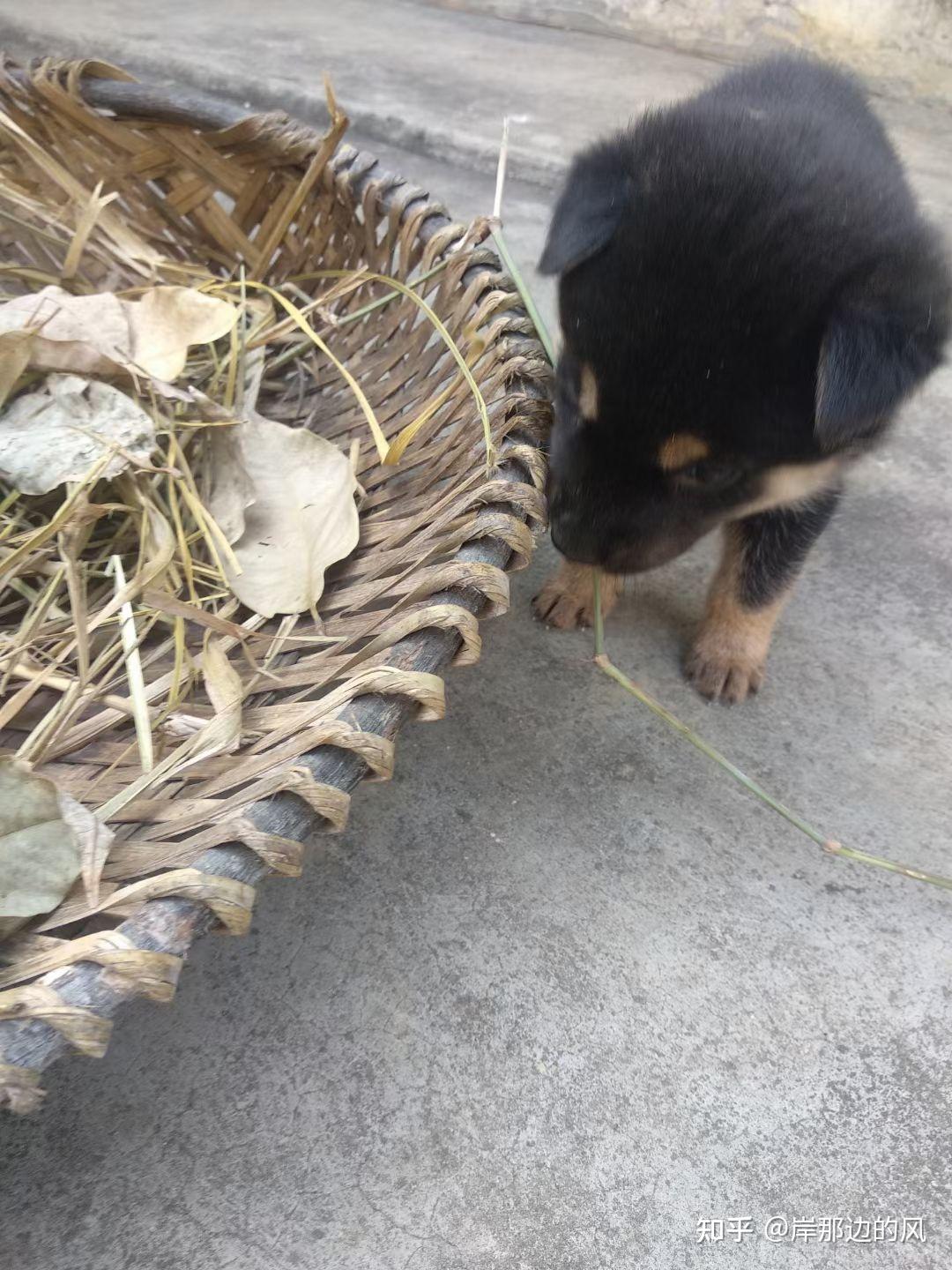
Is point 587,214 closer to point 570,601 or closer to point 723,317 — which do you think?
point 723,317

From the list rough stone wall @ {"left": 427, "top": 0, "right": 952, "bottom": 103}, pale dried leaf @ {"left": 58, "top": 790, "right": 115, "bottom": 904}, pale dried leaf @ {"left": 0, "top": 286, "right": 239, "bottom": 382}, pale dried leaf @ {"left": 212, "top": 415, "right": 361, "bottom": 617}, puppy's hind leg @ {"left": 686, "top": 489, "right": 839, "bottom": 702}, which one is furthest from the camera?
rough stone wall @ {"left": 427, "top": 0, "right": 952, "bottom": 103}

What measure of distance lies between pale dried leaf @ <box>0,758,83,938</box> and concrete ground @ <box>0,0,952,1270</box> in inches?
10.4

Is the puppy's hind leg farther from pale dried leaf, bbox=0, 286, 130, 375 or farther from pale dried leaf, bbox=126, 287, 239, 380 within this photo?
pale dried leaf, bbox=0, 286, 130, 375

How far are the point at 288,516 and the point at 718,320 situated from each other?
2.09 ft

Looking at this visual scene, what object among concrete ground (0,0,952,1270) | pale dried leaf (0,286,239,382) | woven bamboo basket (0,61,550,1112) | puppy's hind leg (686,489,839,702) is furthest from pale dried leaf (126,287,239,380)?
puppy's hind leg (686,489,839,702)

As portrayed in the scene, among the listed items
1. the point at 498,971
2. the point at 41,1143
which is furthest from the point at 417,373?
the point at 41,1143

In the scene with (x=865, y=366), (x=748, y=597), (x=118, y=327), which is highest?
(x=865, y=366)

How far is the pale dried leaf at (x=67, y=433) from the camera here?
1435 mm

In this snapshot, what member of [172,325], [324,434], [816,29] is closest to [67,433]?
[172,325]

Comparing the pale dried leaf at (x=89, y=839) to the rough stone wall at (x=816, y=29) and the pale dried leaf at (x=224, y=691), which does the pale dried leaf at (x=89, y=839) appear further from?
the rough stone wall at (x=816, y=29)

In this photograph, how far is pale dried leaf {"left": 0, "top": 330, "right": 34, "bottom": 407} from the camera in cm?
145

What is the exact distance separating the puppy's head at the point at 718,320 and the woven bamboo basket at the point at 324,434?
0.13 meters

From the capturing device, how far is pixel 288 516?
1.48 meters

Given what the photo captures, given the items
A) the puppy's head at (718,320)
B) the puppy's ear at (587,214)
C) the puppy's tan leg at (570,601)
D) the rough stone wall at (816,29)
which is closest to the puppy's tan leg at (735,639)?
the puppy's tan leg at (570,601)
